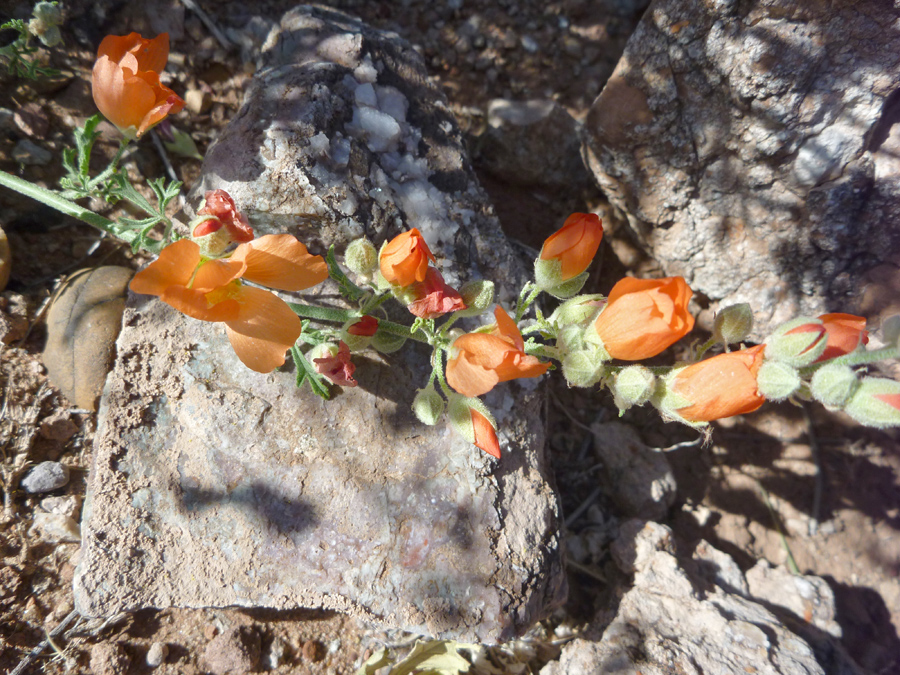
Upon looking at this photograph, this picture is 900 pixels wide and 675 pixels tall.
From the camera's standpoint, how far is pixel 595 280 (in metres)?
3.22

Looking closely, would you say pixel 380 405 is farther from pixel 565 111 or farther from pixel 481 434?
pixel 565 111

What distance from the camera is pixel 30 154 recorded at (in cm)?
265

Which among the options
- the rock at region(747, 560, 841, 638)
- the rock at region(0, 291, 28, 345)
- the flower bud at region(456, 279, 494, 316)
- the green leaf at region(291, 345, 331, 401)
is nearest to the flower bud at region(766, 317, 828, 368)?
the flower bud at region(456, 279, 494, 316)

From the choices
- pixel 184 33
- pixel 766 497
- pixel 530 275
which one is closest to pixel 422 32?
pixel 184 33

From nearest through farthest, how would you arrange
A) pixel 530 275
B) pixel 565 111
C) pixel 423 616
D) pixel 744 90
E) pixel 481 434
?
1. pixel 481 434
2. pixel 423 616
3. pixel 744 90
4. pixel 530 275
5. pixel 565 111

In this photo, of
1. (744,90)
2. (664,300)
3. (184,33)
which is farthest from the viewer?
(184,33)

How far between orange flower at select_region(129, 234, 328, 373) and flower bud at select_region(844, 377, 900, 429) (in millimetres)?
1665

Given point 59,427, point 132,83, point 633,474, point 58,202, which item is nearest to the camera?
point 132,83

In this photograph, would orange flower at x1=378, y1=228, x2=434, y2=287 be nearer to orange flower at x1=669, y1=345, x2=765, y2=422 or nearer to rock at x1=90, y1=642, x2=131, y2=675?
orange flower at x1=669, y1=345, x2=765, y2=422

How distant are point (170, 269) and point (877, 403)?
2.06 m

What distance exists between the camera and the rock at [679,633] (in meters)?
2.25

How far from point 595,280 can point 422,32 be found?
6.15 ft

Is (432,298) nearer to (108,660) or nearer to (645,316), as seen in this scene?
(645,316)

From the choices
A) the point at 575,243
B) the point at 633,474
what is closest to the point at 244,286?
the point at 575,243
